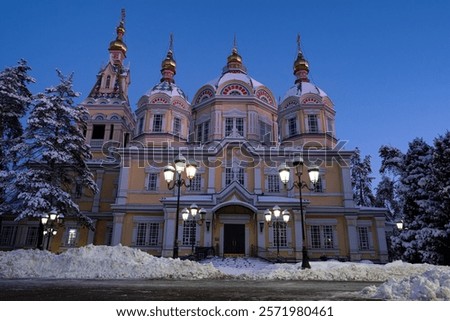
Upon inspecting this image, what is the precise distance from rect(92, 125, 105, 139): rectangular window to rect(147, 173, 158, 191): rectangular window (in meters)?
10.6

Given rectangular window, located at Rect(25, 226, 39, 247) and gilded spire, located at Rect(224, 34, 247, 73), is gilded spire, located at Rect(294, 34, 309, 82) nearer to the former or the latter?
gilded spire, located at Rect(224, 34, 247, 73)

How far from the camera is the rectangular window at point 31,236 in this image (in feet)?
95.9

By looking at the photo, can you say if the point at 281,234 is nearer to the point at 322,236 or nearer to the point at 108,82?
the point at 322,236

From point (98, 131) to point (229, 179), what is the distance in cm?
1694

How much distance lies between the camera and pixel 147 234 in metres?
25.7

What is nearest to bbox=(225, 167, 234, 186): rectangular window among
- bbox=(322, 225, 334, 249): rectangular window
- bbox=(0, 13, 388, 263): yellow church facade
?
bbox=(0, 13, 388, 263): yellow church facade

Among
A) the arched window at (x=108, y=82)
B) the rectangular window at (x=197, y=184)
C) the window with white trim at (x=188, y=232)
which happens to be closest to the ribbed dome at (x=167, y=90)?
the arched window at (x=108, y=82)

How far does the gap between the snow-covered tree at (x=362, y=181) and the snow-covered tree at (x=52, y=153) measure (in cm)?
3165

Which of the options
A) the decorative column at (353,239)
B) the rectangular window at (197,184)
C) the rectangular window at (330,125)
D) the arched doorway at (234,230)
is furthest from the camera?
the rectangular window at (330,125)

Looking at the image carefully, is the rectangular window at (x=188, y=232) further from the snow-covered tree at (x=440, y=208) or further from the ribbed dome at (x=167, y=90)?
the snow-covered tree at (x=440, y=208)

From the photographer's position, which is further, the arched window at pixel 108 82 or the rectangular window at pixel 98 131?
the arched window at pixel 108 82

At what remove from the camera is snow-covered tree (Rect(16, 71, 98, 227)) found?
66.2 feet

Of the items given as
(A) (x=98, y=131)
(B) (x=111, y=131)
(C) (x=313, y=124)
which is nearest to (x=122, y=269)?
(C) (x=313, y=124)

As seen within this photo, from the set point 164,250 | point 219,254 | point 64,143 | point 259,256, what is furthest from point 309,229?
point 64,143
